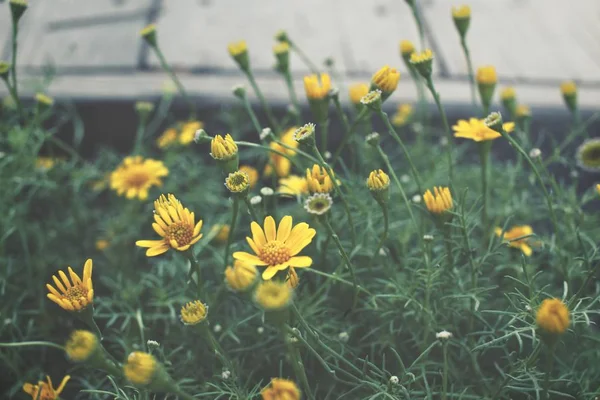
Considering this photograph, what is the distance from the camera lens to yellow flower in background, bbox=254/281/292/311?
0.60 m

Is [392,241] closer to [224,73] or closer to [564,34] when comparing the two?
[224,73]

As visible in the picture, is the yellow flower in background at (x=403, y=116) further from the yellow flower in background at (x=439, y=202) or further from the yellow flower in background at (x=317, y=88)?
the yellow flower in background at (x=439, y=202)

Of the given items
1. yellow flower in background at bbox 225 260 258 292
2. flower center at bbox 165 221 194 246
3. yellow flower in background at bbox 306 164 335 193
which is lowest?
flower center at bbox 165 221 194 246

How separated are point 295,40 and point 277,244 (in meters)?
1.29

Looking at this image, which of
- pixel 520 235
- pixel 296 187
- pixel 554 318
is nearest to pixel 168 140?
pixel 296 187

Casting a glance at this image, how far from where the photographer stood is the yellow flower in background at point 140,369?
24.9 inches

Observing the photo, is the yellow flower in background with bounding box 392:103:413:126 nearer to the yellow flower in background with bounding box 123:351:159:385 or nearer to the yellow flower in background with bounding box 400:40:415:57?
the yellow flower in background with bounding box 400:40:415:57

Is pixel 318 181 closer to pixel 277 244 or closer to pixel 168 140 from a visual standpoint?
pixel 277 244

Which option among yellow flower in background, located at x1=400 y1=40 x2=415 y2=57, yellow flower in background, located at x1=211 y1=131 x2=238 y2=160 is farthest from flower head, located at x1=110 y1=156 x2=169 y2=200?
yellow flower in background, located at x1=400 y1=40 x2=415 y2=57

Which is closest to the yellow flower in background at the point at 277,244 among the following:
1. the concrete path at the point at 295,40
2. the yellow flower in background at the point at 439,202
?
the yellow flower in background at the point at 439,202

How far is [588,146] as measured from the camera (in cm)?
111

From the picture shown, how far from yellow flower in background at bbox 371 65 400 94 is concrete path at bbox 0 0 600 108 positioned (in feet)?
2.37

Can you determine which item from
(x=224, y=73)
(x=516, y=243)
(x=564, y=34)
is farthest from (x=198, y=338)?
(x=564, y=34)

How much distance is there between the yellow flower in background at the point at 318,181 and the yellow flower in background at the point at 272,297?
0.79ft
